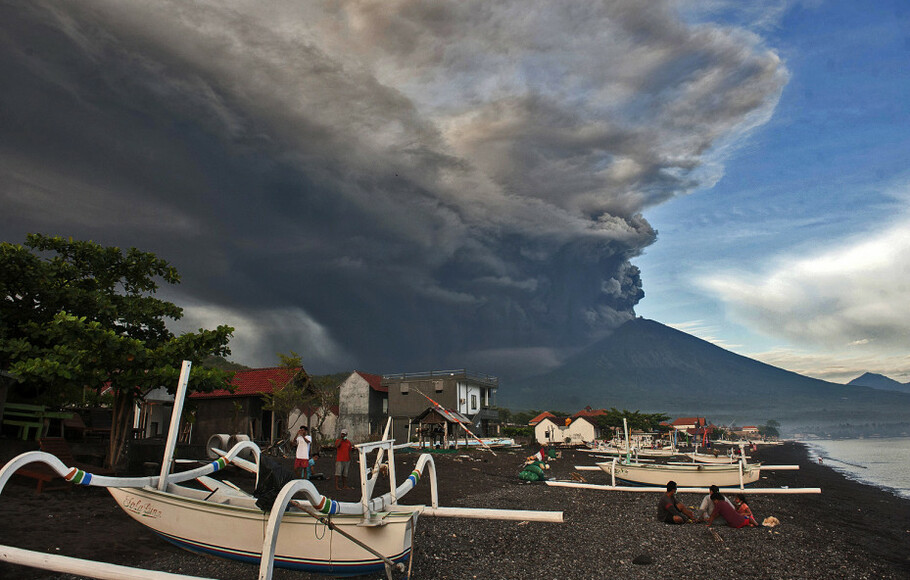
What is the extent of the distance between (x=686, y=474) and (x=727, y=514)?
27.9 ft

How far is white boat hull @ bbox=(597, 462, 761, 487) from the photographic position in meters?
23.2

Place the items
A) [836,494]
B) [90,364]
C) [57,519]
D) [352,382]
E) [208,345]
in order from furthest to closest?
[352,382], [836,494], [208,345], [90,364], [57,519]

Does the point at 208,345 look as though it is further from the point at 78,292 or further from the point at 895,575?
the point at 895,575

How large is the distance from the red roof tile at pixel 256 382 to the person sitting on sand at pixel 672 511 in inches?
1034

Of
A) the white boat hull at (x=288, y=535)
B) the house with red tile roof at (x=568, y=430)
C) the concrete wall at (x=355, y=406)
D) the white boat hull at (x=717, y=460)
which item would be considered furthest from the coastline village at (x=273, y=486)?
the house with red tile roof at (x=568, y=430)

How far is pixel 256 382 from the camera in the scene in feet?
127

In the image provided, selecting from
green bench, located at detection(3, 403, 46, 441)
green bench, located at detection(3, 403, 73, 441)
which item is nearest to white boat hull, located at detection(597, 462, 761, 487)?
green bench, located at detection(3, 403, 73, 441)

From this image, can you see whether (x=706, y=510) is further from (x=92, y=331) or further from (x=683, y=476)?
(x=92, y=331)

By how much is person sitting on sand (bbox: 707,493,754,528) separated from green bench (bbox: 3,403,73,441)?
72.3 ft

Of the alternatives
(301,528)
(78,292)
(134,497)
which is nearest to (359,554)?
(301,528)

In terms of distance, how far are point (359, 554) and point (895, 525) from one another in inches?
904

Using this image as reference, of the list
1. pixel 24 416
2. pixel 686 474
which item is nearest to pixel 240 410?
pixel 24 416

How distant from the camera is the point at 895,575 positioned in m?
12.5

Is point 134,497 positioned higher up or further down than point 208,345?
further down
